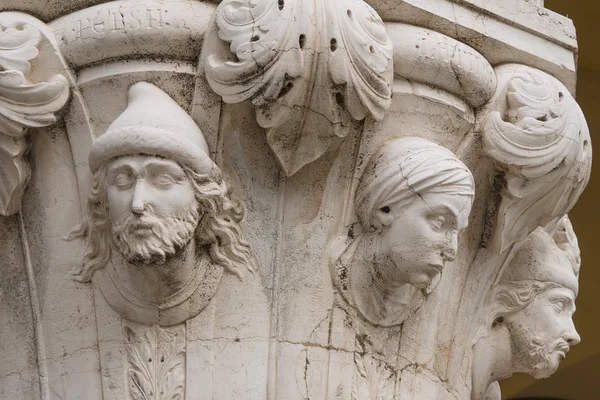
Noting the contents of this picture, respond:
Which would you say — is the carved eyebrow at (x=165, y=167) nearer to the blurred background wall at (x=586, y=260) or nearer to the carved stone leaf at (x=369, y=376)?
the carved stone leaf at (x=369, y=376)

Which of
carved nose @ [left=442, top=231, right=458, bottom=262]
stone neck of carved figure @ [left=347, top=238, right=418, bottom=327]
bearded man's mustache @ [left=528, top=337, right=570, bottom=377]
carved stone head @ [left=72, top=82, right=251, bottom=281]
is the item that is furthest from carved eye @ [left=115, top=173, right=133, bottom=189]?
bearded man's mustache @ [left=528, top=337, right=570, bottom=377]

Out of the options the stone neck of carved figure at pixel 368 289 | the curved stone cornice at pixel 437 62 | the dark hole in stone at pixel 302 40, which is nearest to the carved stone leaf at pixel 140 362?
the stone neck of carved figure at pixel 368 289

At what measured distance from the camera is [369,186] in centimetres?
427

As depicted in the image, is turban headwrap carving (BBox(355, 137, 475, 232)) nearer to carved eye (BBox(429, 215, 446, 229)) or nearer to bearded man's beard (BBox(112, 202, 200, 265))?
carved eye (BBox(429, 215, 446, 229))

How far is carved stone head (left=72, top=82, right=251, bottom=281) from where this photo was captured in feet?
13.1

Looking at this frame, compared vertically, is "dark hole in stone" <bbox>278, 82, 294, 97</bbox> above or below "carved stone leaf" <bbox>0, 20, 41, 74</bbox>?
above

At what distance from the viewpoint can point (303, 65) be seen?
4082 mm

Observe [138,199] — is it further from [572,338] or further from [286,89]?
[572,338]

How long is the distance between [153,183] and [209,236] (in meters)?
0.22

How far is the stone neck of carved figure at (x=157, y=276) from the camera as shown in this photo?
4.09 meters

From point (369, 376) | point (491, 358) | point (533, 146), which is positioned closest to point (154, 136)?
point (369, 376)

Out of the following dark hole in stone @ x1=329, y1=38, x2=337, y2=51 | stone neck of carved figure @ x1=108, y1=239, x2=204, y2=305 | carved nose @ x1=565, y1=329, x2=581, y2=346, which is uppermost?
dark hole in stone @ x1=329, y1=38, x2=337, y2=51

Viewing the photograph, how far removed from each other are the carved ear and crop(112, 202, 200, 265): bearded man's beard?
1.41 ft

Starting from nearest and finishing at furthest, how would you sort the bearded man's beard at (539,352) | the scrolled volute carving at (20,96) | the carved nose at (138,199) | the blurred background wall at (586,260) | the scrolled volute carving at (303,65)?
the carved nose at (138,199), the scrolled volute carving at (303,65), the scrolled volute carving at (20,96), the bearded man's beard at (539,352), the blurred background wall at (586,260)
